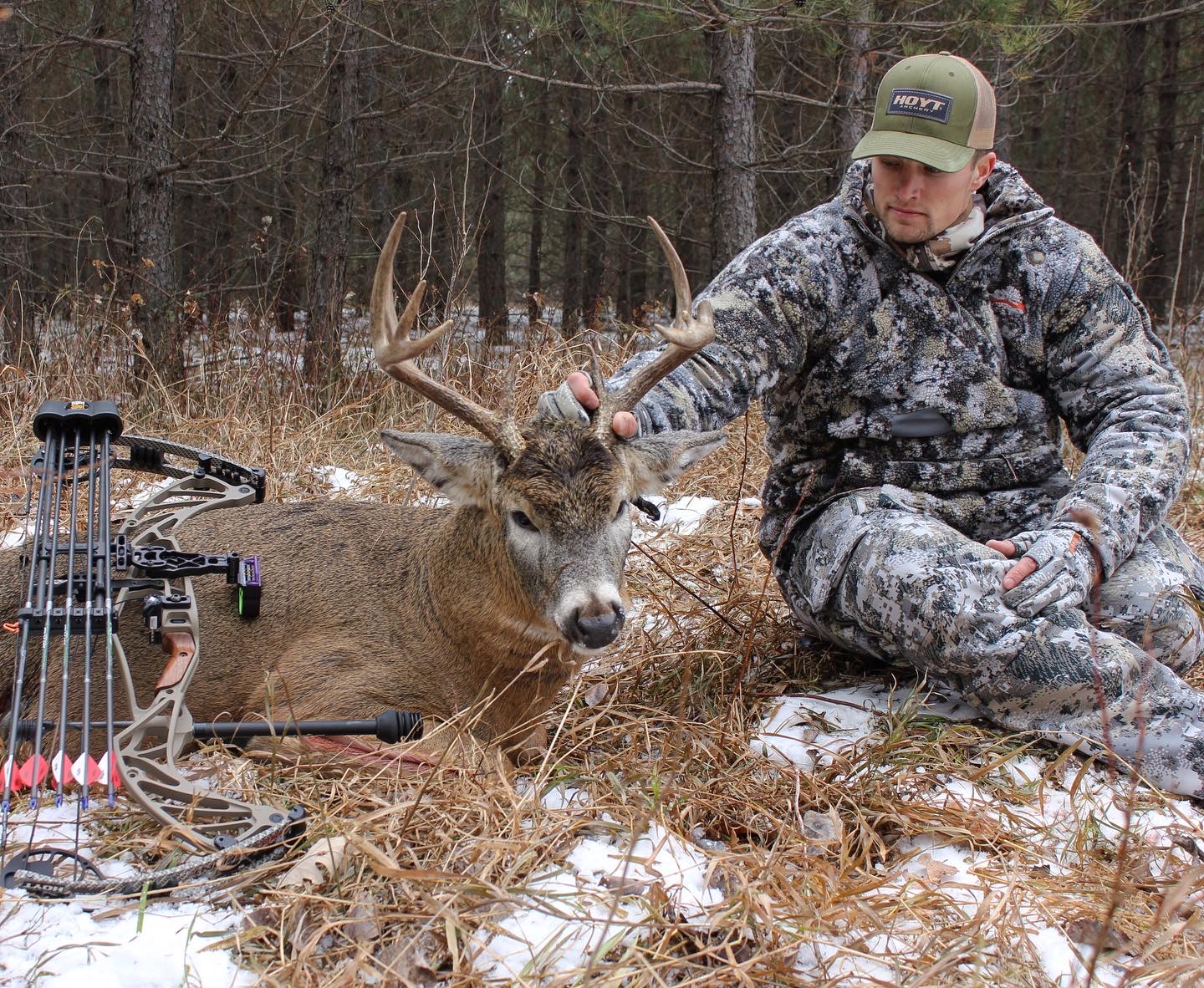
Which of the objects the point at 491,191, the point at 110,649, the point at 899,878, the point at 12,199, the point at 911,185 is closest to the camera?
the point at 110,649

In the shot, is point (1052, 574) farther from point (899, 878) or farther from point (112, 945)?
point (112, 945)

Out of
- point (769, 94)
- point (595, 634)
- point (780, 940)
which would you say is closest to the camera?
point (780, 940)

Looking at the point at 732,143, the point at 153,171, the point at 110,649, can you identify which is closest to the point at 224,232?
the point at 153,171

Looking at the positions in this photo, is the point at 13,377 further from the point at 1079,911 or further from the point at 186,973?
the point at 1079,911

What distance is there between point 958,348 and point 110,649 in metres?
2.87

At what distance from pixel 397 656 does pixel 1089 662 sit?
2.13 m

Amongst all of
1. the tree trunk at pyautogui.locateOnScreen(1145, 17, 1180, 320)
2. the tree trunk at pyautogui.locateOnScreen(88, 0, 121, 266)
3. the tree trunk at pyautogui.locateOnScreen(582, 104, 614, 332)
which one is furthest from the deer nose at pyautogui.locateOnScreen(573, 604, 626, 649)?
the tree trunk at pyautogui.locateOnScreen(582, 104, 614, 332)

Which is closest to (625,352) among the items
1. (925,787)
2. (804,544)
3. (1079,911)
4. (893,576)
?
(804,544)

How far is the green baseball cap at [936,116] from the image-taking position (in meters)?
3.67

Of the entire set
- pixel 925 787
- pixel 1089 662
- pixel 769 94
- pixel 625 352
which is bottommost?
pixel 925 787

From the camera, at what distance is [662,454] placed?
346cm

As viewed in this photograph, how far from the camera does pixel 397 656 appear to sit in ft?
11.9

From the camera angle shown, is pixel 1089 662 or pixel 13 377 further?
pixel 13 377

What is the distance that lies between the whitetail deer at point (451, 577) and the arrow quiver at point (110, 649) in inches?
5.2
